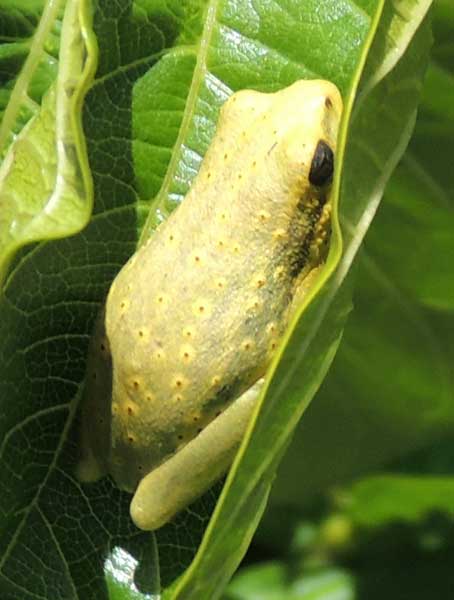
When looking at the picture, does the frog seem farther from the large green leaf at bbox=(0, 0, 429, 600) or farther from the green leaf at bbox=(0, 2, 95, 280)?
the green leaf at bbox=(0, 2, 95, 280)

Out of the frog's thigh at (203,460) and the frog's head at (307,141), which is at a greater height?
the frog's head at (307,141)

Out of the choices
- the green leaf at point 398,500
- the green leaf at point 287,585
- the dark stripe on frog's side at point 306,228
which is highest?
the dark stripe on frog's side at point 306,228

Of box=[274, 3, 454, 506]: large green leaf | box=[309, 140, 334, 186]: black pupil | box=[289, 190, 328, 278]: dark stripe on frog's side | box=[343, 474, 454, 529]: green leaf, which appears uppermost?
box=[309, 140, 334, 186]: black pupil

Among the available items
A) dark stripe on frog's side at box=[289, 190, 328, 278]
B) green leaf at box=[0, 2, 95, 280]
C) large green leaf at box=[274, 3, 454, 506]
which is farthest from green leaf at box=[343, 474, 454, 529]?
green leaf at box=[0, 2, 95, 280]

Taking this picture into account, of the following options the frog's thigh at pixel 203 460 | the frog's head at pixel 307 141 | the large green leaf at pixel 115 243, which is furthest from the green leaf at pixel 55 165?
the frog's thigh at pixel 203 460

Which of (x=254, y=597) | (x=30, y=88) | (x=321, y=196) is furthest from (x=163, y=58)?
(x=254, y=597)

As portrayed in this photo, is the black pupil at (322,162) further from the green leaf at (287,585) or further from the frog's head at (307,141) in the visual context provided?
the green leaf at (287,585)

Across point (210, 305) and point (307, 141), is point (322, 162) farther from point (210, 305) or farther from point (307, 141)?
point (210, 305)
